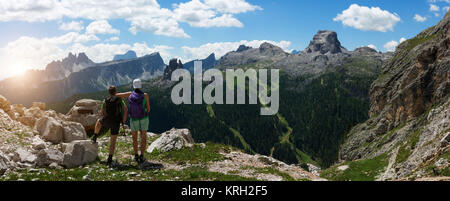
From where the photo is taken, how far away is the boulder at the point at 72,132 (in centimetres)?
2539

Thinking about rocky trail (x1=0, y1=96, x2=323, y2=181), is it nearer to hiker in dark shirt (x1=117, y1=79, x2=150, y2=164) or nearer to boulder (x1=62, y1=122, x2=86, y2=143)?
boulder (x1=62, y1=122, x2=86, y2=143)

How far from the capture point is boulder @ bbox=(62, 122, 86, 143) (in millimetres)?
25391

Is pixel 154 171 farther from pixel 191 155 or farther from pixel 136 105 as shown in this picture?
pixel 191 155

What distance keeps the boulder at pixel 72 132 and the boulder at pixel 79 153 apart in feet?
19.5

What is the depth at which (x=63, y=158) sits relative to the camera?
19312 millimetres

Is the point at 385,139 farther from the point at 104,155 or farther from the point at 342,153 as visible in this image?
the point at 104,155

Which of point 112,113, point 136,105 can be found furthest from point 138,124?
point 112,113

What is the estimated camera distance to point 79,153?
20.0 meters

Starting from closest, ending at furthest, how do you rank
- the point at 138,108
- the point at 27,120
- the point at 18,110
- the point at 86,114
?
the point at 138,108 < the point at 27,120 < the point at 18,110 < the point at 86,114

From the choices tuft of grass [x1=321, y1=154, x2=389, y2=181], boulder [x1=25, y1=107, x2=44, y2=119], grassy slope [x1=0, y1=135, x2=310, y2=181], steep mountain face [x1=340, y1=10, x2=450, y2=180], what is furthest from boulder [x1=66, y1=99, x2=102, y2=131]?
tuft of grass [x1=321, y1=154, x2=389, y2=181]

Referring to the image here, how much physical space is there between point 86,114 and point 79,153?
15561mm

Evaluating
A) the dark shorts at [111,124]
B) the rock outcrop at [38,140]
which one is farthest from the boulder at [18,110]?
the dark shorts at [111,124]
